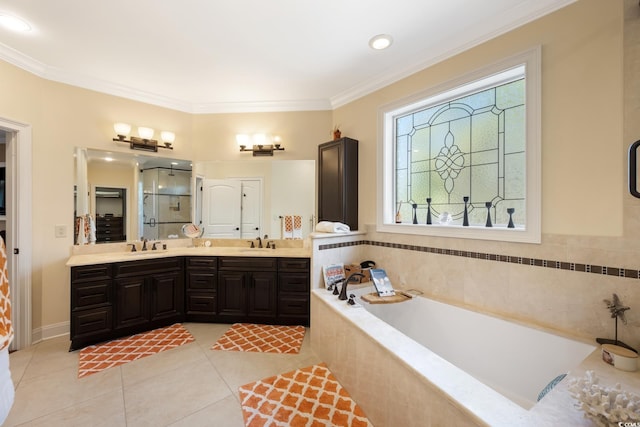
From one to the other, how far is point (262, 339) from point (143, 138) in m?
2.77

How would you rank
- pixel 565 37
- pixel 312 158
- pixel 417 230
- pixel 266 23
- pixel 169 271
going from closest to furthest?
pixel 565 37, pixel 266 23, pixel 417 230, pixel 169 271, pixel 312 158

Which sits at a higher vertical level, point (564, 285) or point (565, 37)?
point (565, 37)

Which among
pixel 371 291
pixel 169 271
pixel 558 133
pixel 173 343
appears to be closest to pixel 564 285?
pixel 558 133

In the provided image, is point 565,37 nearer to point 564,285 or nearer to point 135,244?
point 564,285

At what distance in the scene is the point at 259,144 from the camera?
3.46 m

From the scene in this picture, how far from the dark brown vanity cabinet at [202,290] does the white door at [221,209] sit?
55cm

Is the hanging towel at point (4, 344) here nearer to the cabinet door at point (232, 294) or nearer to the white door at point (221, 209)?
the cabinet door at point (232, 294)

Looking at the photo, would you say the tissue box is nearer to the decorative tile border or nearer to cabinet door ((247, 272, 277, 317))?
the decorative tile border

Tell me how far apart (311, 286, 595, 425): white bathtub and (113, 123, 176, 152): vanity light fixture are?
8.92 feet

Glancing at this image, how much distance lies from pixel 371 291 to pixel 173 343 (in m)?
2.05

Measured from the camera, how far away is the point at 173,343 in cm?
258

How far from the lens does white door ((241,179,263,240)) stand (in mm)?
3471

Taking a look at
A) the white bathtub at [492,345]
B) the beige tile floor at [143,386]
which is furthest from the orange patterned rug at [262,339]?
the white bathtub at [492,345]

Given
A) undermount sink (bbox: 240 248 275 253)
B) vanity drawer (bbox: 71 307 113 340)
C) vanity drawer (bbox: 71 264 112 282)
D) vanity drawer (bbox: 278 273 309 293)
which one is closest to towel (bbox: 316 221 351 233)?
vanity drawer (bbox: 278 273 309 293)
